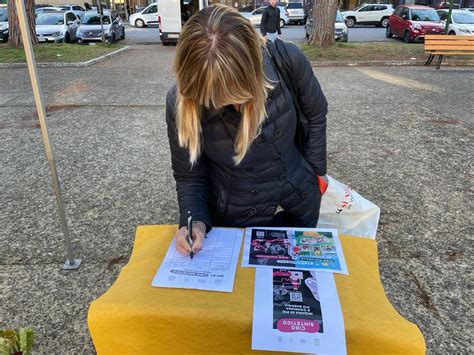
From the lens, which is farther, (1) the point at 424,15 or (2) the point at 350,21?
(2) the point at 350,21

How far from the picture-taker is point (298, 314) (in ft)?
4.01

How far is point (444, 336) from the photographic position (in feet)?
6.77

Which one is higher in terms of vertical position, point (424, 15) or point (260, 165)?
point (424, 15)

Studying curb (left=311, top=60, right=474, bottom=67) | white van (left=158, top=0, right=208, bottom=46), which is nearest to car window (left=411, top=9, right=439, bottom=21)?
curb (left=311, top=60, right=474, bottom=67)

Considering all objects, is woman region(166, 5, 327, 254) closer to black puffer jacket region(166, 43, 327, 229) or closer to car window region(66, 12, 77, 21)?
black puffer jacket region(166, 43, 327, 229)

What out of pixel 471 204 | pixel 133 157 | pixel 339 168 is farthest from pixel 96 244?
pixel 471 204

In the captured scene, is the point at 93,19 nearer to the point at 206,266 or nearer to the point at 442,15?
the point at 442,15

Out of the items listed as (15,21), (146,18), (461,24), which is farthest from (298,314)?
(146,18)

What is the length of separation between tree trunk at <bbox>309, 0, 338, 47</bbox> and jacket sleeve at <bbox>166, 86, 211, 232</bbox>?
1065 centimetres

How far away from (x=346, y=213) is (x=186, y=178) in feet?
3.22

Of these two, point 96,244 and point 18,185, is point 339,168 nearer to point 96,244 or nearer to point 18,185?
point 96,244

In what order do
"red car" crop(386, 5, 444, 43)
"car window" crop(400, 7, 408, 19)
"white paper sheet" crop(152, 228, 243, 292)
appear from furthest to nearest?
"car window" crop(400, 7, 408, 19)
"red car" crop(386, 5, 444, 43)
"white paper sheet" crop(152, 228, 243, 292)

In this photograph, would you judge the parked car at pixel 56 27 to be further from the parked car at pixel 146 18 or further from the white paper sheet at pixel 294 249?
the white paper sheet at pixel 294 249

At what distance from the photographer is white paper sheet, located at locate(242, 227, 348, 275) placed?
4.73 feet
